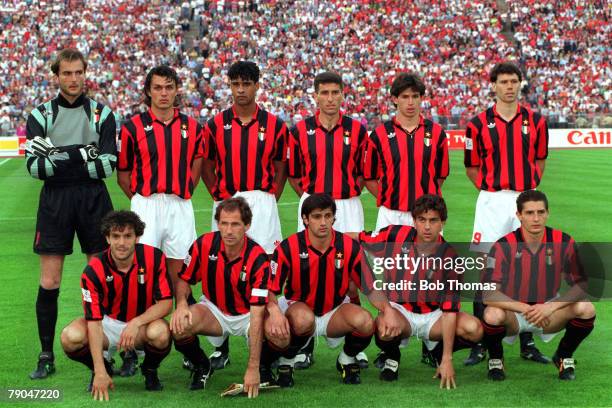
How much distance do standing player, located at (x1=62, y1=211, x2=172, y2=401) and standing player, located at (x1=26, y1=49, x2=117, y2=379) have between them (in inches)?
17.3

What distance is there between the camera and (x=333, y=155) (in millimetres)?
6359

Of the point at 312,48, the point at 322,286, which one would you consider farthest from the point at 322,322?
the point at 312,48

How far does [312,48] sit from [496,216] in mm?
29872

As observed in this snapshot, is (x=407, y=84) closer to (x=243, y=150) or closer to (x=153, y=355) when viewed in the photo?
(x=243, y=150)

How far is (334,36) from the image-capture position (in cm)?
3600

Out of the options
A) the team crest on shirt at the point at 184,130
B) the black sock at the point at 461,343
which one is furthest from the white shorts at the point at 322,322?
the team crest on shirt at the point at 184,130

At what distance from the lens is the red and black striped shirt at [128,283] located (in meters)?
5.17

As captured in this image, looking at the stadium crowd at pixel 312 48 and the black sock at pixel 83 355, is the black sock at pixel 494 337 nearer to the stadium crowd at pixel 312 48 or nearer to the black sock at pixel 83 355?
the black sock at pixel 83 355

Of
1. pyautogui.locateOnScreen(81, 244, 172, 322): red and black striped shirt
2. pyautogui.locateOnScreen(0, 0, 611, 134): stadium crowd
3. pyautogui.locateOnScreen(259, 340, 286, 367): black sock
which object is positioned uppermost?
pyautogui.locateOnScreen(0, 0, 611, 134): stadium crowd

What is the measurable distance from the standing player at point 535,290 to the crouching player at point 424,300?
6.9 inches

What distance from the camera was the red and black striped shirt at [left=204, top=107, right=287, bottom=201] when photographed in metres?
6.37

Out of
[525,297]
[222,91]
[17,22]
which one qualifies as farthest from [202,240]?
[17,22]

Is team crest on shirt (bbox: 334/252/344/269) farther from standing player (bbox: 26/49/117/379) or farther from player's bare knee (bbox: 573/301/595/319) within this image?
standing player (bbox: 26/49/117/379)

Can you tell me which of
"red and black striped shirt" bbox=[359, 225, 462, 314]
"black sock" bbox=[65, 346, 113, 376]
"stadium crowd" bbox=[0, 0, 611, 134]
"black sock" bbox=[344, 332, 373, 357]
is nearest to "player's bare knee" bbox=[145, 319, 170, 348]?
"black sock" bbox=[65, 346, 113, 376]
